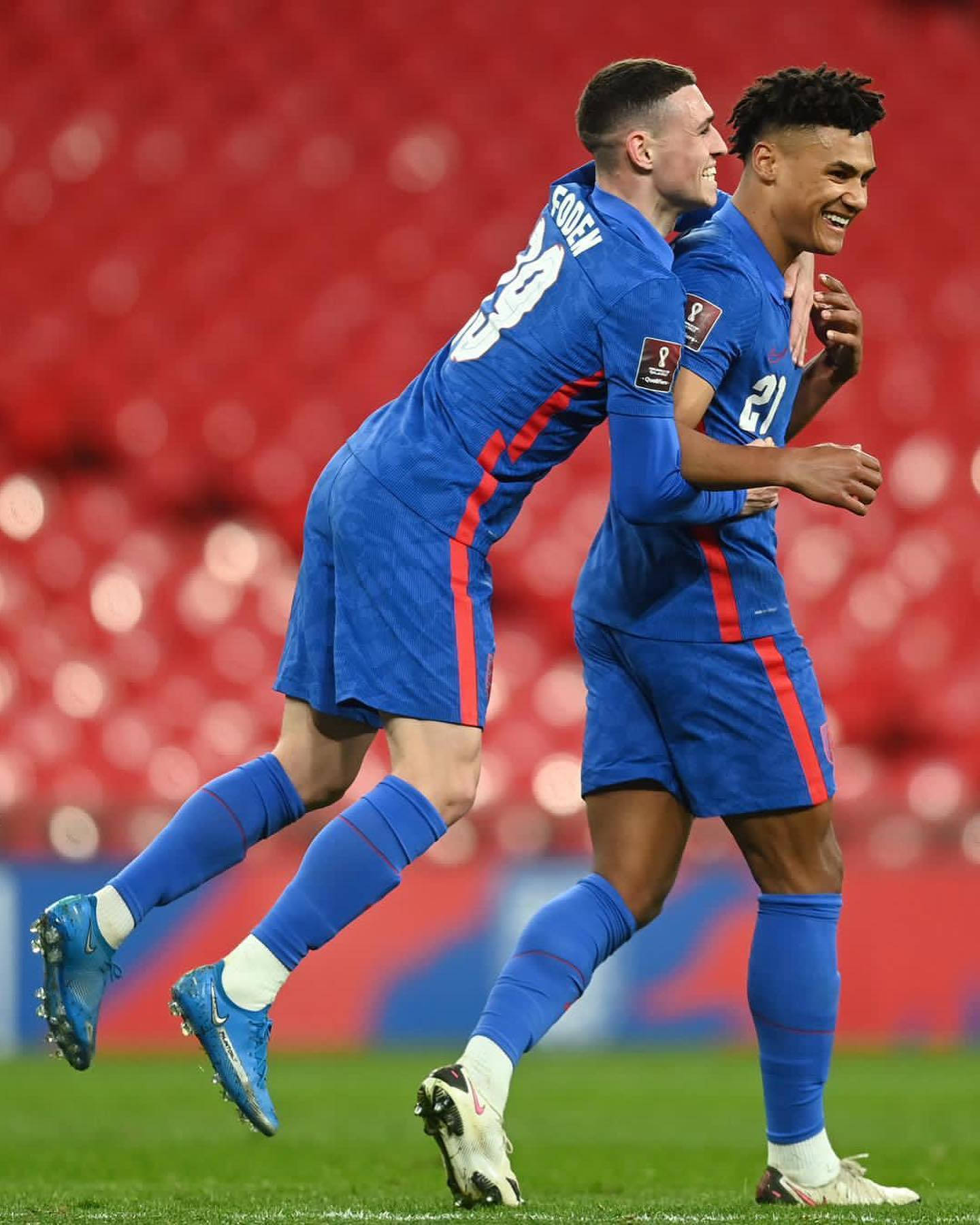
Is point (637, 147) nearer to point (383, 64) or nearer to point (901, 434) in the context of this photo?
point (901, 434)

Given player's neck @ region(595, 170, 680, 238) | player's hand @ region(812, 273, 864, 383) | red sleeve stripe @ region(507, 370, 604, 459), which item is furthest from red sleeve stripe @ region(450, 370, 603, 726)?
player's hand @ region(812, 273, 864, 383)

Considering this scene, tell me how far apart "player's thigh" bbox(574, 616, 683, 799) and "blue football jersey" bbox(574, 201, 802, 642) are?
61 mm

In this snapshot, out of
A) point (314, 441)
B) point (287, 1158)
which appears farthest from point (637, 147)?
point (314, 441)

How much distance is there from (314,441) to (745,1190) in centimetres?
427

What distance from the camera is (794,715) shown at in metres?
2.61

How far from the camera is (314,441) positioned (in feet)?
21.9

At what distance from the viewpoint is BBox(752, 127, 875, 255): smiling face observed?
2637 millimetres

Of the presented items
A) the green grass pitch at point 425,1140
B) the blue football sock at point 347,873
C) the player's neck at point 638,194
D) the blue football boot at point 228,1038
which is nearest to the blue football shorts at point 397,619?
the blue football sock at point 347,873

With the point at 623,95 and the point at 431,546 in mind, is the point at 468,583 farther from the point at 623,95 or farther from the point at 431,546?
the point at 623,95

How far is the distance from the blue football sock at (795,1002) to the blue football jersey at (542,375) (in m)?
0.67

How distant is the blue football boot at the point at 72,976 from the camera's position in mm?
2373

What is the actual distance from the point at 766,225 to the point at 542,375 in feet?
1.51

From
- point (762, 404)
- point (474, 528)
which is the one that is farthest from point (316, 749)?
point (762, 404)

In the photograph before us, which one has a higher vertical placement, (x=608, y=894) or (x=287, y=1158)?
(x=608, y=894)
